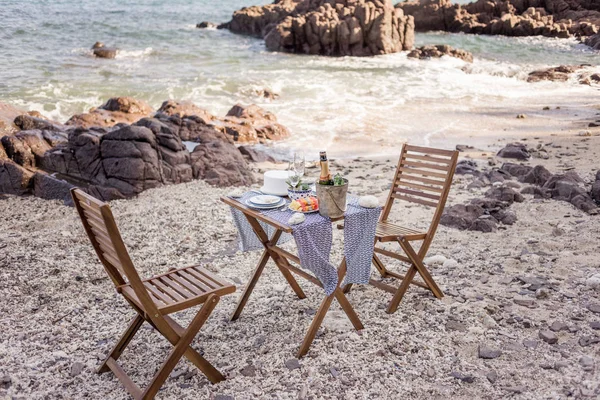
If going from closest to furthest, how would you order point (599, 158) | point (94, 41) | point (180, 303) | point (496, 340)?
point (180, 303) < point (496, 340) < point (599, 158) < point (94, 41)

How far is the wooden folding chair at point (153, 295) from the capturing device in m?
3.16

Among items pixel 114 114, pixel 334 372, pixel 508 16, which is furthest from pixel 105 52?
pixel 508 16

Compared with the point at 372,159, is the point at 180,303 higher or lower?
higher

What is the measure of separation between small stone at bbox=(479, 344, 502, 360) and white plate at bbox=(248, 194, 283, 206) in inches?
70.3

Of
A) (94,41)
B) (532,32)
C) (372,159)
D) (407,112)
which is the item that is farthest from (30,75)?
(532,32)

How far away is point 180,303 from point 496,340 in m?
2.26

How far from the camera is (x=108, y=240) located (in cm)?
324

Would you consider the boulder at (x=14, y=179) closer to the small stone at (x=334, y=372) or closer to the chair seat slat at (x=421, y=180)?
the chair seat slat at (x=421, y=180)

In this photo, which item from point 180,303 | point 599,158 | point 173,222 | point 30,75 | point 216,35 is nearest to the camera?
point 180,303

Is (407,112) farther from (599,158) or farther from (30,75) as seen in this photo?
(30,75)

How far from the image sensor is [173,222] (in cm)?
693

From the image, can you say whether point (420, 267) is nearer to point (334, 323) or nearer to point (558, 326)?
point (334, 323)

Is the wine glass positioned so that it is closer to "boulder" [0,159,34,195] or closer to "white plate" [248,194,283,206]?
"white plate" [248,194,283,206]

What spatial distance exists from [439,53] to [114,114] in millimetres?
19815
